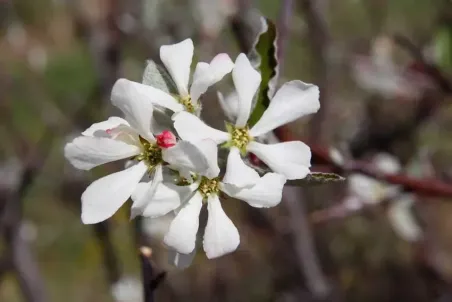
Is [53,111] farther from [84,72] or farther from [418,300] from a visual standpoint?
[418,300]

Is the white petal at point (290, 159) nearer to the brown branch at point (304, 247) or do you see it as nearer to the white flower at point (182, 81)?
the white flower at point (182, 81)

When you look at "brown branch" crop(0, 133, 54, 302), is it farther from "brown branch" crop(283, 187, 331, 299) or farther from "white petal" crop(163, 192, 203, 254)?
A: "white petal" crop(163, 192, 203, 254)

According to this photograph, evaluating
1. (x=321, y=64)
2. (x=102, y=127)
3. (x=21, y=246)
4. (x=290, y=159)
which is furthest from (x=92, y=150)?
(x=321, y=64)

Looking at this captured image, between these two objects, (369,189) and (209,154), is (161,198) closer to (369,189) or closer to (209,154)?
(209,154)

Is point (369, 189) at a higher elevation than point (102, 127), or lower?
higher

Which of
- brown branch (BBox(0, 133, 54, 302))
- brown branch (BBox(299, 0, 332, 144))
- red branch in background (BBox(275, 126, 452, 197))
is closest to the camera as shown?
red branch in background (BBox(275, 126, 452, 197))

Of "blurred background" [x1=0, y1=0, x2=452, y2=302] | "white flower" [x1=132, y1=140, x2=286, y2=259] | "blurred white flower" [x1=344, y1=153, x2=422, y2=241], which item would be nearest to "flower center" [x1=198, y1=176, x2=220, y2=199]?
"white flower" [x1=132, y1=140, x2=286, y2=259]
